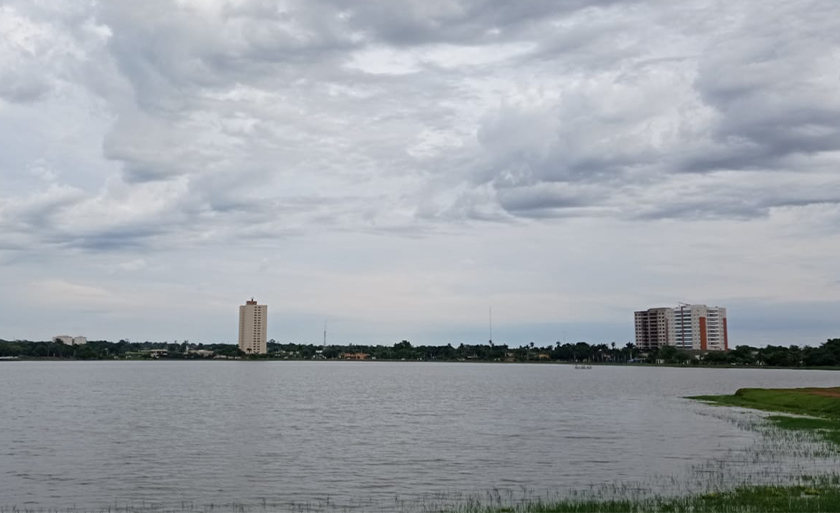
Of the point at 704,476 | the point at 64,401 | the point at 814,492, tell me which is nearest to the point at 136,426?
the point at 64,401

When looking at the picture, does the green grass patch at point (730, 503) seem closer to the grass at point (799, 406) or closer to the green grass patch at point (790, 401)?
the grass at point (799, 406)

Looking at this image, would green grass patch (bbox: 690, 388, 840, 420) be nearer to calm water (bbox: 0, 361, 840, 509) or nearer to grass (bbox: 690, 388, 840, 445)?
grass (bbox: 690, 388, 840, 445)

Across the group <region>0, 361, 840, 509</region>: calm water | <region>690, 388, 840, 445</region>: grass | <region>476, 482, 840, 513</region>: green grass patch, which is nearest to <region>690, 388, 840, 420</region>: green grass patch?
<region>690, 388, 840, 445</region>: grass

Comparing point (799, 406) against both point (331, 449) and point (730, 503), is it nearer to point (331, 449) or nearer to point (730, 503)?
point (331, 449)

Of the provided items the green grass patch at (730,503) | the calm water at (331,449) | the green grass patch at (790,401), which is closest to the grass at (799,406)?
the green grass patch at (790,401)

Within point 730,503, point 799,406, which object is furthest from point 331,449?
point 799,406

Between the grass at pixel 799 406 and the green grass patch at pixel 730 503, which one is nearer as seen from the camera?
the green grass patch at pixel 730 503

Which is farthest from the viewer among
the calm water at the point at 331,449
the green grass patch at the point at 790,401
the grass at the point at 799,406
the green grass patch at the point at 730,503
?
the green grass patch at the point at 790,401

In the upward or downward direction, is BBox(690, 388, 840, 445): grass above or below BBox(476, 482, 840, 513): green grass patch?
below

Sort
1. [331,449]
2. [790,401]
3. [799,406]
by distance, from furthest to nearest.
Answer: [790,401], [799,406], [331,449]

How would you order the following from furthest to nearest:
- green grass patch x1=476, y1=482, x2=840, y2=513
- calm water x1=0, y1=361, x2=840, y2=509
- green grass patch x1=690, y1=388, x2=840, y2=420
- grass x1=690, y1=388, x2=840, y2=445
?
green grass patch x1=690, y1=388, x2=840, y2=420
grass x1=690, y1=388, x2=840, y2=445
calm water x1=0, y1=361, x2=840, y2=509
green grass patch x1=476, y1=482, x2=840, y2=513

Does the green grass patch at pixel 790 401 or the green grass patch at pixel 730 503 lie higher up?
the green grass patch at pixel 730 503

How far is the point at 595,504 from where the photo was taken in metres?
31.2

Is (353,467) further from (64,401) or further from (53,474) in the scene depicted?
(64,401)
